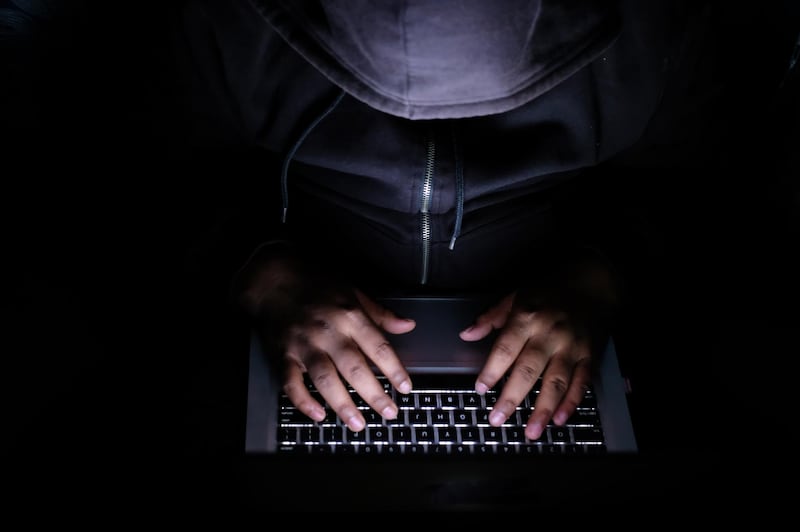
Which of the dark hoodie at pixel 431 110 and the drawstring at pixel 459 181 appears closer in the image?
the dark hoodie at pixel 431 110

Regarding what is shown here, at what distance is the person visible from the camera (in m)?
0.59

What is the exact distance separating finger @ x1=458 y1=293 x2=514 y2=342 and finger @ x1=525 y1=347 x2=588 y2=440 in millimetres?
93

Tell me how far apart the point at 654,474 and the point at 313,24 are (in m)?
0.56

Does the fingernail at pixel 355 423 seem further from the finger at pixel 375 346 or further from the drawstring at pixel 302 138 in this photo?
the drawstring at pixel 302 138

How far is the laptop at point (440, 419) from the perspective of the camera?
2.25 ft

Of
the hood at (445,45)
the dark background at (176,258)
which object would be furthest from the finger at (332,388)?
the hood at (445,45)

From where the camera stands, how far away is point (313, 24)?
598mm

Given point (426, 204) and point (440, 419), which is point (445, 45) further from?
point (440, 419)

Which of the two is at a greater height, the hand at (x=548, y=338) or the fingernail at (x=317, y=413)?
the hand at (x=548, y=338)

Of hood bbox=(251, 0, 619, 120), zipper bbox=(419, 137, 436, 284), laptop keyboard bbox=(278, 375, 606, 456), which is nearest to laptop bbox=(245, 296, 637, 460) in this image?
laptop keyboard bbox=(278, 375, 606, 456)

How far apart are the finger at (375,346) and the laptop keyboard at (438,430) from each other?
25 mm

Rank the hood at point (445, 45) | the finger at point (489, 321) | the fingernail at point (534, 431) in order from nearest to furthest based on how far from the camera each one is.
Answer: the hood at point (445, 45)
the fingernail at point (534, 431)
the finger at point (489, 321)

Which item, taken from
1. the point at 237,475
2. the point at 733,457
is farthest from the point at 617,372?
the point at 237,475

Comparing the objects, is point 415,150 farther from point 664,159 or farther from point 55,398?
point 55,398
